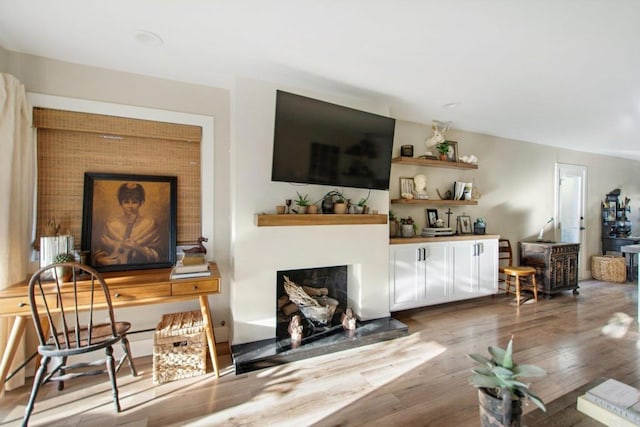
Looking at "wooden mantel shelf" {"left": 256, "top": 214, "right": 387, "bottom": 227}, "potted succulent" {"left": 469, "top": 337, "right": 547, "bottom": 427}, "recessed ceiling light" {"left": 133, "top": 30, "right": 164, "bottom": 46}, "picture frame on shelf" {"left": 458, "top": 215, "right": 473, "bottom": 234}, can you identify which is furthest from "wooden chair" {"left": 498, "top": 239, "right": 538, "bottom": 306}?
"recessed ceiling light" {"left": 133, "top": 30, "right": 164, "bottom": 46}

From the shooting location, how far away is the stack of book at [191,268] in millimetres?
2094

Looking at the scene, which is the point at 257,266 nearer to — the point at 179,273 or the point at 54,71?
the point at 179,273

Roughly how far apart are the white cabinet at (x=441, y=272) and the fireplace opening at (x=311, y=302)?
62 centimetres

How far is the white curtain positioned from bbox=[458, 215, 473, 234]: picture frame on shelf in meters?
4.68

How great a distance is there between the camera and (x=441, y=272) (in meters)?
3.45

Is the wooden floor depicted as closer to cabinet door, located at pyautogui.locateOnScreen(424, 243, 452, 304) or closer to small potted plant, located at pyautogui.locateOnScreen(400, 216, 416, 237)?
cabinet door, located at pyautogui.locateOnScreen(424, 243, 452, 304)

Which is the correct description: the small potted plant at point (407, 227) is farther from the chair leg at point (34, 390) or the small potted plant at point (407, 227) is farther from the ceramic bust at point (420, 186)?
the chair leg at point (34, 390)

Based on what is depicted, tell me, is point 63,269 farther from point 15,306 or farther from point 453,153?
point 453,153

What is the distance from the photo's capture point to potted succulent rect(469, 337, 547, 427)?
888 mm

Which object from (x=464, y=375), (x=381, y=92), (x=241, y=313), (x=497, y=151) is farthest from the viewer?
(x=497, y=151)

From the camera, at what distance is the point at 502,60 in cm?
218

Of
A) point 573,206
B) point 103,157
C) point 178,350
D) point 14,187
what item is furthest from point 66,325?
point 573,206

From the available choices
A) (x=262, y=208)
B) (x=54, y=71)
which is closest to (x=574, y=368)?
(x=262, y=208)

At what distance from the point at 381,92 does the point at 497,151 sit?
2.70 metres
